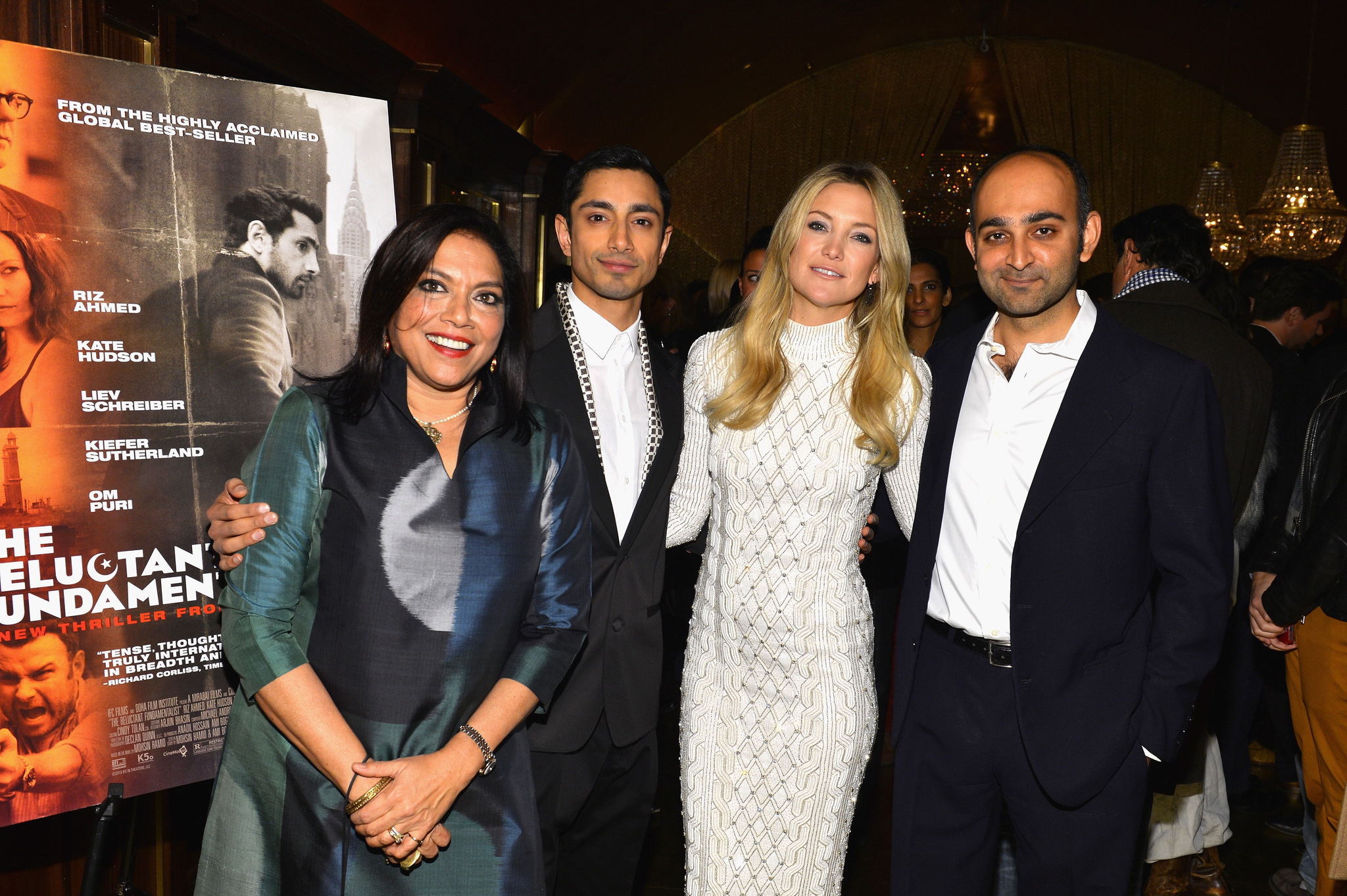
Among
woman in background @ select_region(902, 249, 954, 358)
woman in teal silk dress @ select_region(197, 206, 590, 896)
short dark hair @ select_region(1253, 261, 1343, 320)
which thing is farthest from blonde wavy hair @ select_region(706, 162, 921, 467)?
short dark hair @ select_region(1253, 261, 1343, 320)

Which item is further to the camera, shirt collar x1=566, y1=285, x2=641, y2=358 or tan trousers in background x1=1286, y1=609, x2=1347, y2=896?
tan trousers in background x1=1286, y1=609, x2=1347, y2=896

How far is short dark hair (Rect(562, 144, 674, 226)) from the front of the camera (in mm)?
2348

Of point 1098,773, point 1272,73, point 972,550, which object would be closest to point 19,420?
point 972,550

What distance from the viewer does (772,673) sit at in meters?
2.15

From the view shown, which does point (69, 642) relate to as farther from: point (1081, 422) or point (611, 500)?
point (1081, 422)

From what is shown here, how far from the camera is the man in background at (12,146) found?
5.75 feet

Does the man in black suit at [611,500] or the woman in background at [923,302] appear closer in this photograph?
the man in black suit at [611,500]

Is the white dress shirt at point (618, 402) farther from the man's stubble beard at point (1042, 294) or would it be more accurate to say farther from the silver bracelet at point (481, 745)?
the man's stubble beard at point (1042, 294)

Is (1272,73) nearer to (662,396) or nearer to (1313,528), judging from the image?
(1313,528)

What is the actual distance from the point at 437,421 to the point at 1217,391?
7.91 feet

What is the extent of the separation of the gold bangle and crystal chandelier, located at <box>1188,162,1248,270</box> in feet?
27.4

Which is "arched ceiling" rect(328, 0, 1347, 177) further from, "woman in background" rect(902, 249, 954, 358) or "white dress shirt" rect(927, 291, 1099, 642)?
"white dress shirt" rect(927, 291, 1099, 642)

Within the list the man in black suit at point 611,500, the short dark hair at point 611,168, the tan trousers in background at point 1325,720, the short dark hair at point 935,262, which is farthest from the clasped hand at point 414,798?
the short dark hair at point 935,262

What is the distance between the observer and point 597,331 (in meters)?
2.31
